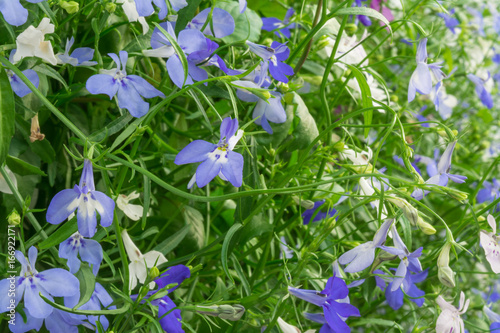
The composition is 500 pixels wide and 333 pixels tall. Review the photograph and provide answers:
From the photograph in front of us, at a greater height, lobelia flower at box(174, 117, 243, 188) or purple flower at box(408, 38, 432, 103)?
purple flower at box(408, 38, 432, 103)

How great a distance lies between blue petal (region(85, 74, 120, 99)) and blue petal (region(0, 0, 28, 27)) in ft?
0.28

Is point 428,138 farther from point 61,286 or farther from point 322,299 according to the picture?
point 61,286

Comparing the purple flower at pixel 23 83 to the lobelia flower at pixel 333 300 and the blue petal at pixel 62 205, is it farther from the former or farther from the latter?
the lobelia flower at pixel 333 300

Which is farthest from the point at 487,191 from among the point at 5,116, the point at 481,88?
the point at 5,116

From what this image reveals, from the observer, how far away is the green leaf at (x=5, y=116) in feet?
1.58

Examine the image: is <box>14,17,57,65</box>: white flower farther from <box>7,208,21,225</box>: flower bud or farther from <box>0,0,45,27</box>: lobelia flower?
<box>7,208,21,225</box>: flower bud

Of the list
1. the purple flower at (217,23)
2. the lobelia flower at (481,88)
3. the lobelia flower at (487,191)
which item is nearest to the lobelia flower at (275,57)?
the purple flower at (217,23)

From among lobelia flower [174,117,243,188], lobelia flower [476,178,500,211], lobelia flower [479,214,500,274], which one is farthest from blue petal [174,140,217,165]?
lobelia flower [476,178,500,211]

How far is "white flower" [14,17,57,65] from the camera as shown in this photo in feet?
1.70

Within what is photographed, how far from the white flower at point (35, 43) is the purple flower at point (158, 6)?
9cm

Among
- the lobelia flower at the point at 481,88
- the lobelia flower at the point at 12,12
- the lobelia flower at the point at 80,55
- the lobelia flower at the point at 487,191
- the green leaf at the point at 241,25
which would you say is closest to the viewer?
the lobelia flower at the point at 12,12

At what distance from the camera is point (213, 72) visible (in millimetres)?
719

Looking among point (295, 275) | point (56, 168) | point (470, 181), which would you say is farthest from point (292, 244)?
point (470, 181)

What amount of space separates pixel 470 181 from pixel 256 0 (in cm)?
62
